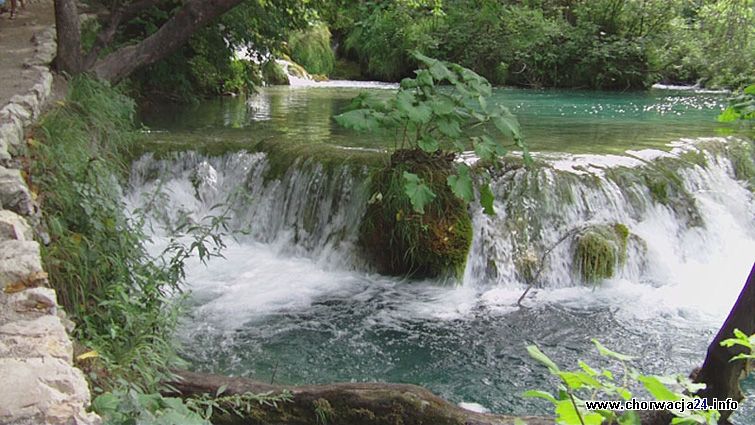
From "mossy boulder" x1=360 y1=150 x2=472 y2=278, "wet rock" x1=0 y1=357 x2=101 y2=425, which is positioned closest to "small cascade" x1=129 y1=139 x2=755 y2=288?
"mossy boulder" x1=360 y1=150 x2=472 y2=278

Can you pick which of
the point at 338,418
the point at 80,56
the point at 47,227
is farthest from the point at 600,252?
the point at 80,56

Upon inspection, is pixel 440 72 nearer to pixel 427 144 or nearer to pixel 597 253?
pixel 427 144

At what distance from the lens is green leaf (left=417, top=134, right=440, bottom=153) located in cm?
578

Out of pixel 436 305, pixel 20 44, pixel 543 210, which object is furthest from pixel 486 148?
pixel 20 44

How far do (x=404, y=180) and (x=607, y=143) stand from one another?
3.35 meters

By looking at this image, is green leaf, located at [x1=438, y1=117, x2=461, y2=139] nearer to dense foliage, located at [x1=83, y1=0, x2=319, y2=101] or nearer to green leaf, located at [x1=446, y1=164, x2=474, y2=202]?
green leaf, located at [x1=446, y1=164, x2=474, y2=202]

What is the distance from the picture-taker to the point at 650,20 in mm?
19359

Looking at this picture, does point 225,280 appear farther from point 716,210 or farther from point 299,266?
point 716,210

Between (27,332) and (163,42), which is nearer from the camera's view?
(27,332)

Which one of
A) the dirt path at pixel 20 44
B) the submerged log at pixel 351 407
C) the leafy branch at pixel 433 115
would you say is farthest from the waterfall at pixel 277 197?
the submerged log at pixel 351 407

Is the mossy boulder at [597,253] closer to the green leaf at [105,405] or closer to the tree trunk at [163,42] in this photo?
the tree trunk at [163,42]

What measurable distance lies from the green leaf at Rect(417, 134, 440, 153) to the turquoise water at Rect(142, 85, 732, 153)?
188 centimetres

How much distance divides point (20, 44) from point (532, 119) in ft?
23.3

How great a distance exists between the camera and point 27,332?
2.50 metres
